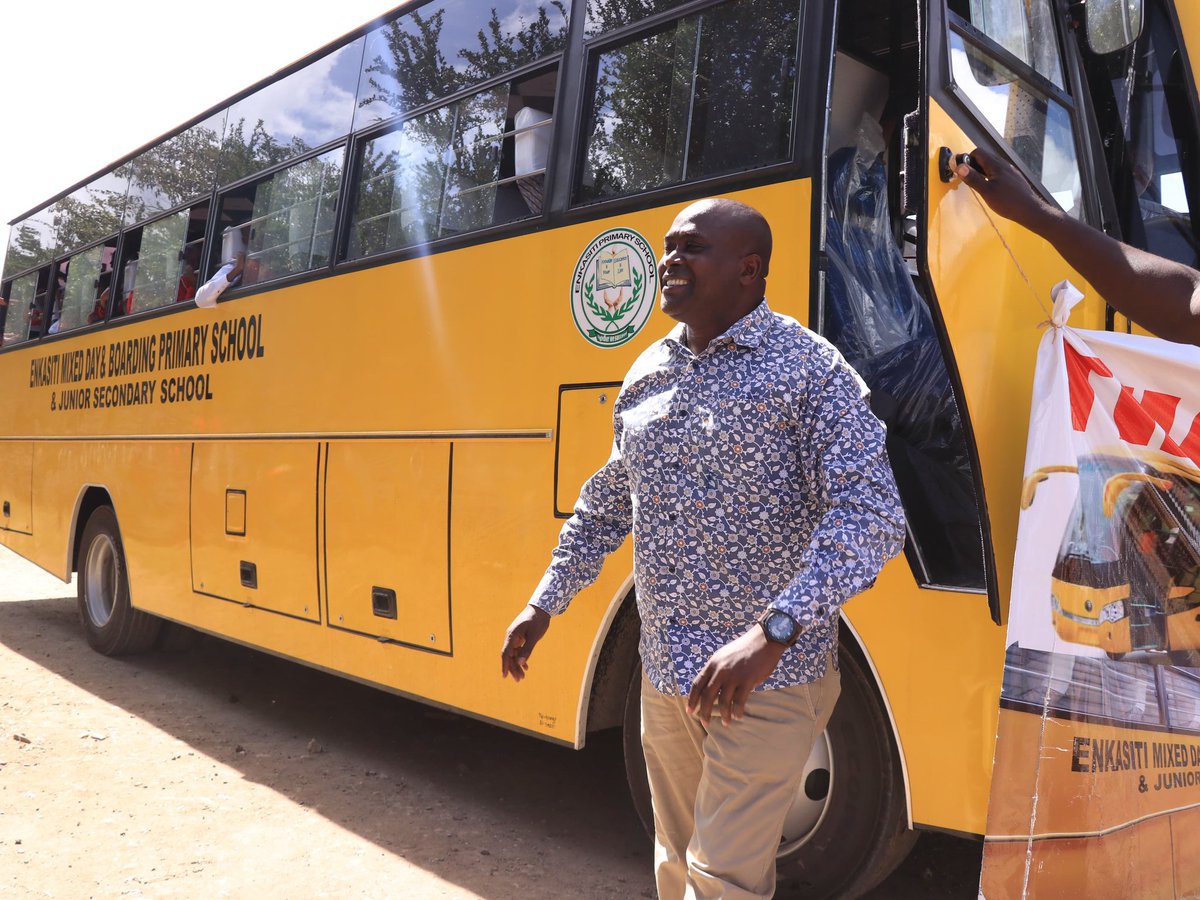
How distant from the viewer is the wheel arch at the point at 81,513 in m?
8.26

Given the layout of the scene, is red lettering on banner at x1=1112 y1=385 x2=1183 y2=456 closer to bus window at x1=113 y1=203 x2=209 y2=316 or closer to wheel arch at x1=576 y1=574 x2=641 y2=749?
wheel arch at x1=576 y1=574 x2=641 y2=749

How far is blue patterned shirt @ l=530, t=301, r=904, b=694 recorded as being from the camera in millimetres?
2115

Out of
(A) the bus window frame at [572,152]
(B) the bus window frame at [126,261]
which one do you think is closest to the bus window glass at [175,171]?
(B) the bus window frame at [126,261]

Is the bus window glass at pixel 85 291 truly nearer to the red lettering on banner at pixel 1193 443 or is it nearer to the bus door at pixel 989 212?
the bus door at pixel 989 212

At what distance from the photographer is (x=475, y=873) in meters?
3.98

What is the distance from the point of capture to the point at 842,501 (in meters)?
2.06

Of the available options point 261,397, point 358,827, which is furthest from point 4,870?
point 261,397

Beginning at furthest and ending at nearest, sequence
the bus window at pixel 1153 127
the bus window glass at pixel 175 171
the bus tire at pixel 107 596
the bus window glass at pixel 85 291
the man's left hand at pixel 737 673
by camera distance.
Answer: the bus window glass at pixel 85 291 < the bus tire at pixel 107 596 < the bus window glass at pixel 175 171 < the bus window at pixel 1153 127 < the man's left hand at pixel 737 673

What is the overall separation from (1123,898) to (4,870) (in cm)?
369

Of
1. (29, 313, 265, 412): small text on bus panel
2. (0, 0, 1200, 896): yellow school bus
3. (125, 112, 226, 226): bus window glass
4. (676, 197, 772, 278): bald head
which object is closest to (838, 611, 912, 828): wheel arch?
(0, 0, 1200, 896): yellow school bus

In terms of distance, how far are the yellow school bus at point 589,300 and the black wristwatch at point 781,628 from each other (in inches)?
36.4

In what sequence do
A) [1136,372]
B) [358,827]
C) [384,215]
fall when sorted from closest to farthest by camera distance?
[1136,372]
[358,827]
[384,215]

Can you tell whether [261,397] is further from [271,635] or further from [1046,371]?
[1046,371]

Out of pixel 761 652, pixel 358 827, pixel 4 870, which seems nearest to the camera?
pixel 761 652
